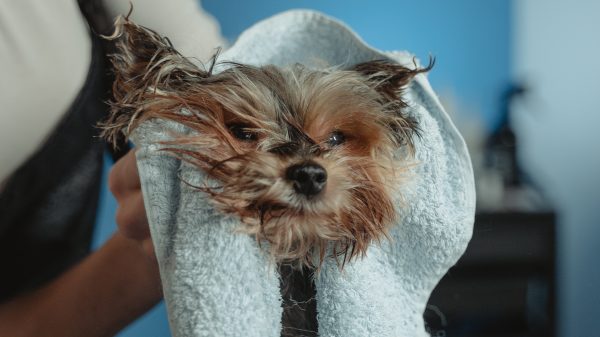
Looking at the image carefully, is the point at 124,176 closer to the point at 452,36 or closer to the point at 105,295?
the point at 105,295

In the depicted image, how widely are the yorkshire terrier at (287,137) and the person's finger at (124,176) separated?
0.05m

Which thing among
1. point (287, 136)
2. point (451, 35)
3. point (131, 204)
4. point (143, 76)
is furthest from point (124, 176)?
point (451, 35)

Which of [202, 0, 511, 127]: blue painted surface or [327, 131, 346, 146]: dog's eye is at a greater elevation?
[202, 0, 511, 127]: blue painted surface

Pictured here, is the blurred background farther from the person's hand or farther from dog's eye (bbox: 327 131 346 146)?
dog's eye (bbox: 327 131 346 146)

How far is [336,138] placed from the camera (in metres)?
0.73

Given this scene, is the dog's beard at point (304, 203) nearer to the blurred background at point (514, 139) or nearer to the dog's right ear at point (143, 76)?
the dog's right ear at point (143, 76)

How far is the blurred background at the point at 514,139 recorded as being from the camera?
870mm

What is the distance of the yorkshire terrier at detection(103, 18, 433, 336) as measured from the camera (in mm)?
599

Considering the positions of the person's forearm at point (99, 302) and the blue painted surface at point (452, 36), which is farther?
the blue painted surface at point (452, 36)

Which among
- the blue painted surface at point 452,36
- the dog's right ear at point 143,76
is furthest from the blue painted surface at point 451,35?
the dog's right ear at point 143,76

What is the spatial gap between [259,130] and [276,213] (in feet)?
0.41

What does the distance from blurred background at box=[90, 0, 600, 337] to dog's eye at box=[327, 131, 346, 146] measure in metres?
0.28

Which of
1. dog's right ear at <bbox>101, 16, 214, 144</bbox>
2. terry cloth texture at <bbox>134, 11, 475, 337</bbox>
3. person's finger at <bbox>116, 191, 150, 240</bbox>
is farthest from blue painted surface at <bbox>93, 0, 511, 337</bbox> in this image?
person's finger at <bbox>116, 191, 150, 240</bbox>

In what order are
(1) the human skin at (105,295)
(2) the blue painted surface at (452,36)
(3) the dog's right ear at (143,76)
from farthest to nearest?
(2) the blue painted surface at (452,36), (1) the human skin at (105,295), (3) the dog's right ear at (143,76)
